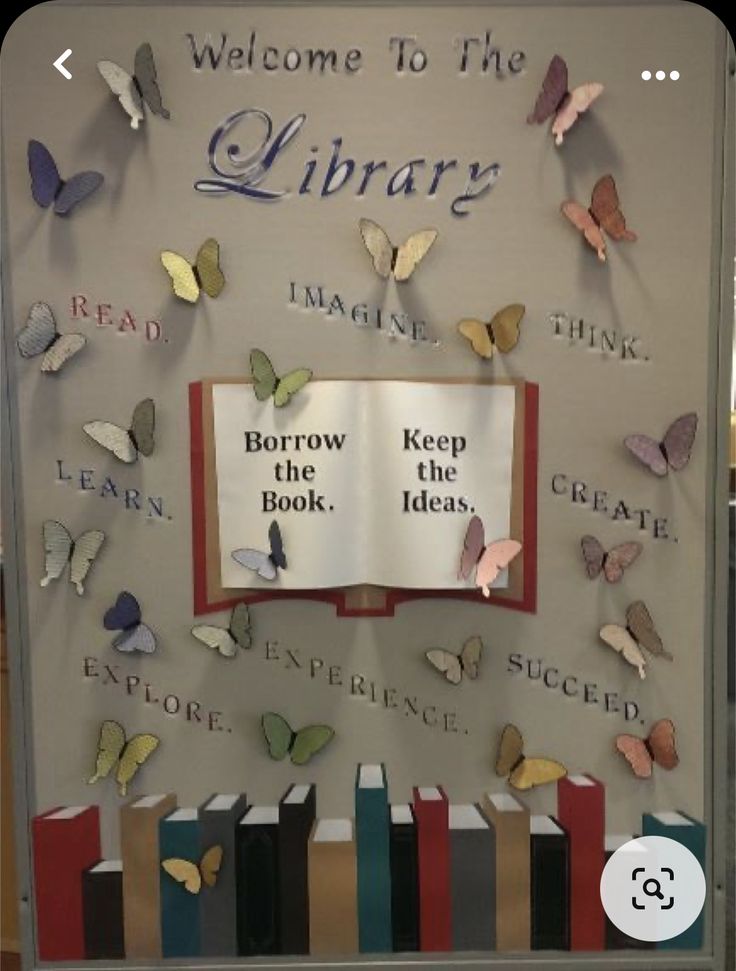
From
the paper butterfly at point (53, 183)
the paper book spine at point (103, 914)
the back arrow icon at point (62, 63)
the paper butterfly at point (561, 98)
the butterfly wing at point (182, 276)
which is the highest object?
the back arrow icon at point (62, 63)

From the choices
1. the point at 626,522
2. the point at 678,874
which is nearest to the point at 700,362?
the point at 626,522

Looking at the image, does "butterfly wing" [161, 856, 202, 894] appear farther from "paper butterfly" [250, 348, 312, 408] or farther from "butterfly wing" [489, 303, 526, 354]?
"butterfly wing" [489, 303, 526, 354]

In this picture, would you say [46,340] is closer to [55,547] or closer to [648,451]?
[55,547]

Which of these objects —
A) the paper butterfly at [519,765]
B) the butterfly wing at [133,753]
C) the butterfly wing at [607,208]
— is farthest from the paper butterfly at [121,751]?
the butterfly wing at [607,208]

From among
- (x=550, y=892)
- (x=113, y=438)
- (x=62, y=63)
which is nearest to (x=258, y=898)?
(x=550, y=892)

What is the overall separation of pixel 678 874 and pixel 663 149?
946 mm

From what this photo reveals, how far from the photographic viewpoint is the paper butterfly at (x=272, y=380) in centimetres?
94

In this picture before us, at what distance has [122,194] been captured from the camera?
3.07ft

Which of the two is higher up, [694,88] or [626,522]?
[694,88]

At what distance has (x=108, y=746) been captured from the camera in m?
0.97

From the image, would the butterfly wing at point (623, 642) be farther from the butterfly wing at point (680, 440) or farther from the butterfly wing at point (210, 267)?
the butterfly wing at point (210, 267)

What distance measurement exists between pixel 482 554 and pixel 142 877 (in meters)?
0.63

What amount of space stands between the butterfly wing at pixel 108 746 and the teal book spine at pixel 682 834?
0.70m

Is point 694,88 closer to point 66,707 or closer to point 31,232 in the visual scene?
point 31,232
